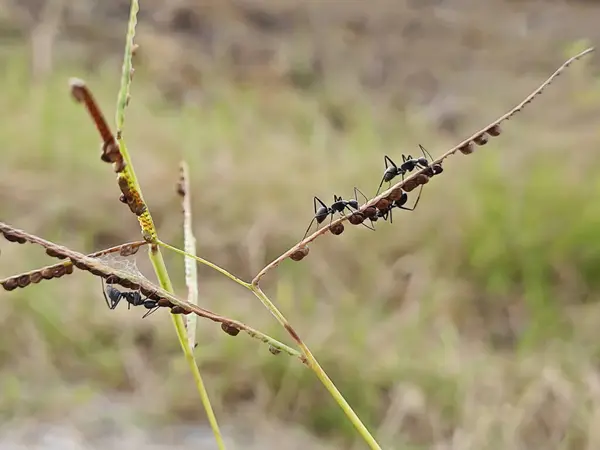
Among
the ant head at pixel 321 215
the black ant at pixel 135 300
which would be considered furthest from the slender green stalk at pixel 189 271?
the ant head at pixel 321 215

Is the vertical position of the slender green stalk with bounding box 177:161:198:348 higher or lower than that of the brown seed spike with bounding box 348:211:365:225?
higher

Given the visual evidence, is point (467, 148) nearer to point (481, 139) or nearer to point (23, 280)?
point (481, 139)

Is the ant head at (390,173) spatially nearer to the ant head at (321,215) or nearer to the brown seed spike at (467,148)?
the ant head at (321,215)

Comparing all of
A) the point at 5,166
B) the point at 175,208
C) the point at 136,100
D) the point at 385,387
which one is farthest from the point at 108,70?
the point at 385,387

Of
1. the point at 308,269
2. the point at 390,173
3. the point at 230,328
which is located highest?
the point at 308,269

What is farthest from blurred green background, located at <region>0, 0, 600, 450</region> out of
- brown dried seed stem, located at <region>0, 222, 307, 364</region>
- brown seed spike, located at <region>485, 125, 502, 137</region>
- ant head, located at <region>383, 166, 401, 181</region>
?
brown dried seed stem, located at <region>0, 222, 307, 364</region>

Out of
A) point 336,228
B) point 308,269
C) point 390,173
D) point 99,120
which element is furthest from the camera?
point 308,269

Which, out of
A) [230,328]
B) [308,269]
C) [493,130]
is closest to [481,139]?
[493,130]

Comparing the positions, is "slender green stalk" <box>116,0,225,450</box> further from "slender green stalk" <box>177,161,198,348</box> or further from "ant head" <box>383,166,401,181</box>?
"ant head" <box>383,166,401,181</box>

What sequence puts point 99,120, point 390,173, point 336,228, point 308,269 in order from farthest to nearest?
point 308,269
point 390,173
point 336,228
point 99,120
